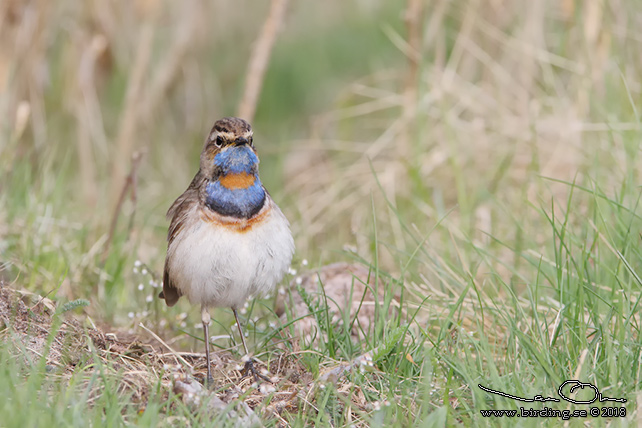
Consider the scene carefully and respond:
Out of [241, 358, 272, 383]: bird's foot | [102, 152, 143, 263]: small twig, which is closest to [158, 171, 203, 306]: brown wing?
[241, 358, 272, 383]: bird's foot

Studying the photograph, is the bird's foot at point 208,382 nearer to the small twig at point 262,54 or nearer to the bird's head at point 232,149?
the bird's head at point 232,149

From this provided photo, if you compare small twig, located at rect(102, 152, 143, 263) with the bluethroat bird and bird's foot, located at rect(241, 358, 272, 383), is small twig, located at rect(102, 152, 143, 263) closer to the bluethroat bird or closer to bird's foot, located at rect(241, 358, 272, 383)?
the bluethroat bird

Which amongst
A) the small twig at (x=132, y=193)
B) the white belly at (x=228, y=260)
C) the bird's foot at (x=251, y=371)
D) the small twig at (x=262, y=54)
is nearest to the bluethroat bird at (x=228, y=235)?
the white belly at (x=228, y=260)

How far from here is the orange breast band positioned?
177 inches

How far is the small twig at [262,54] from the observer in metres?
6.89

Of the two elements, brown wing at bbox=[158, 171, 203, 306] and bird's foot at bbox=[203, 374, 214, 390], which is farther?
brown wing at bbox=[158, 171, 203, 306]

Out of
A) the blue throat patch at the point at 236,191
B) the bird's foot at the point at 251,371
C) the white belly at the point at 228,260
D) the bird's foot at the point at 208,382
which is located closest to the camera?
the bird's foot at the point at 208,382

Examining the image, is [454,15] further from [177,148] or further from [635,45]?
[177,148]

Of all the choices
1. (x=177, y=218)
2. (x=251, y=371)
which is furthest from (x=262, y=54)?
(x=251, y=371)

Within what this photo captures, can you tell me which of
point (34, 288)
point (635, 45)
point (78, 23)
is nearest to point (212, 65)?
point (78, 23)

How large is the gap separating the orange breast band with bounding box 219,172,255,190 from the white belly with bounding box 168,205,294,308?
0.19 m

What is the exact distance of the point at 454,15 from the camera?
8.66 meters
